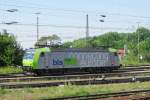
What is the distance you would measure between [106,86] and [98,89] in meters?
1.95

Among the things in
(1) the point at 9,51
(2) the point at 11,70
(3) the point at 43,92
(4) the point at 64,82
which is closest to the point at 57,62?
(2) the point at 11,70

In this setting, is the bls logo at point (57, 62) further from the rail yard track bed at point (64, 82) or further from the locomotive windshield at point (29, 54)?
the rail yard track bed at point (64, 82)

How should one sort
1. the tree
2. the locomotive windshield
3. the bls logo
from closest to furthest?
the locomotive windshield
the bls logo
the tree

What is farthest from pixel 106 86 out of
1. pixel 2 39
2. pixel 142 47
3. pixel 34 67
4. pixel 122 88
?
pixel 142 47

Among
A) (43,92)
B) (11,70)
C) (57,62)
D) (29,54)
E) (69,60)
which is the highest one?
(29,54)

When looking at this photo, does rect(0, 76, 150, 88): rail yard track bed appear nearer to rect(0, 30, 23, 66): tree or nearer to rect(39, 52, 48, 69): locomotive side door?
rect(39, 52, 48, 69): locomotive side door

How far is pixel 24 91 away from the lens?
22469 millimetres

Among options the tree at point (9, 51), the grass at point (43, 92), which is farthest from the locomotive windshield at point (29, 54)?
the grass at point (43, 92)

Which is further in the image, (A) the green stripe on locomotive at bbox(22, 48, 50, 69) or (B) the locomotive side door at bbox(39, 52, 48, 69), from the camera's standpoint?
(B) the locomotive side door at bbox(39, 52, 48, 69)

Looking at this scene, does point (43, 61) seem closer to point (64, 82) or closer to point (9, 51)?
point (9, 51)

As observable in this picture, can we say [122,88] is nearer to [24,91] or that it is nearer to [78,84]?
[78,84]

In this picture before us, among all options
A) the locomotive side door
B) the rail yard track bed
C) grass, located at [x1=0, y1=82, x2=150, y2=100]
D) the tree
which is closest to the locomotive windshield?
the locomotive side door

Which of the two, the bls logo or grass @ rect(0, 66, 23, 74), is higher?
the bls logo

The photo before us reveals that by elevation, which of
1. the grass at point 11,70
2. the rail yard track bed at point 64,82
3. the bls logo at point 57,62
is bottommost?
the rail yard track bed at point 64,82
